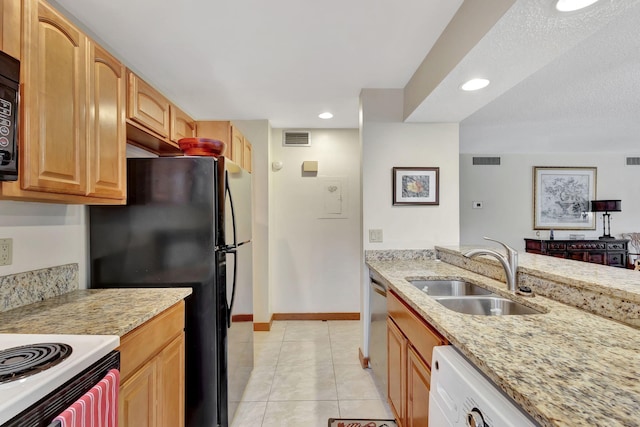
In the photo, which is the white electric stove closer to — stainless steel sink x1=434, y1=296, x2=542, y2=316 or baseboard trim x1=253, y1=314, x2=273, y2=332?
stainless steel sink x1=434, y1=296, x2=542, y2=316

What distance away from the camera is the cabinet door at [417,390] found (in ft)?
4.17

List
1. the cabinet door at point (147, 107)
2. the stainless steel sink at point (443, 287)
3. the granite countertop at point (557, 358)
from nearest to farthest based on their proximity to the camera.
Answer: the granite countertop at point (557, 358) → the cabinet door at point (147, 107) → the stainless steel sink at point (443, 287)

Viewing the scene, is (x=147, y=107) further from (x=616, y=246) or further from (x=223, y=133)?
(x=616, y=246)

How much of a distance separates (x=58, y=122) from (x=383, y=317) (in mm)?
2014

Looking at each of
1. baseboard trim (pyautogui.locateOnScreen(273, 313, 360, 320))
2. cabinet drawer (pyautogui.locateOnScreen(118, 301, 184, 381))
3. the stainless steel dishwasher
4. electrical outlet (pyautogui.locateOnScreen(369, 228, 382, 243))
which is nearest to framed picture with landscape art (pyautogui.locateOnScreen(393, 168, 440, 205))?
electrical outlet (pyautogui.locateOnScreen(369, 228, 382, 243))

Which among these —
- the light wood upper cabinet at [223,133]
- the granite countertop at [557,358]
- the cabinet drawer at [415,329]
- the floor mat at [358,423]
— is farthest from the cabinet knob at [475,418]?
the light wood upper cabinet at [223,133]

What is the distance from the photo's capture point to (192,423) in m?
1.67

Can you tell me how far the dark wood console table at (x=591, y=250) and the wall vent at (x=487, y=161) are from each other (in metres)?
1.53

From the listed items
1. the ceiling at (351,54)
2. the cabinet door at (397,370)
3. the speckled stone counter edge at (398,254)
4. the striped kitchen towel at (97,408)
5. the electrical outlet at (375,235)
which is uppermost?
the ceiling at (351,54)

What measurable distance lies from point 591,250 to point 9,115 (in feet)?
21.1

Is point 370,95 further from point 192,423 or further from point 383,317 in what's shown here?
point 192,423

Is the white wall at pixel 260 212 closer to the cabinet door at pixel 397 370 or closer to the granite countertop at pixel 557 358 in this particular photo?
the cabinet door at pixel 397 370

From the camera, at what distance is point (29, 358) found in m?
0.86

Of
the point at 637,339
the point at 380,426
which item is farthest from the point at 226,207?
the point at 637,339
